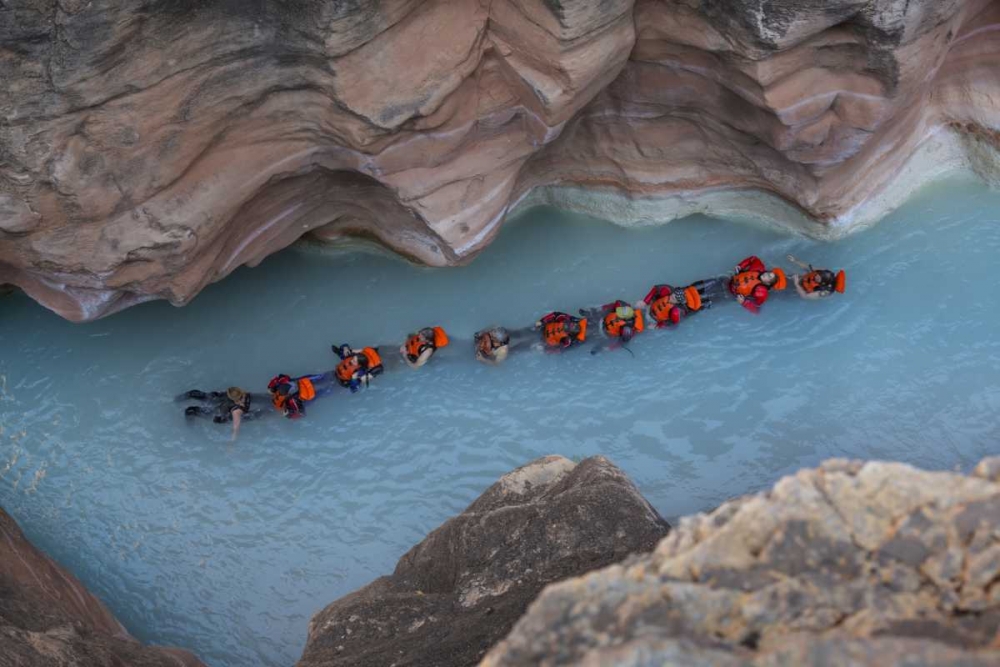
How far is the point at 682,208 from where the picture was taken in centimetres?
1065

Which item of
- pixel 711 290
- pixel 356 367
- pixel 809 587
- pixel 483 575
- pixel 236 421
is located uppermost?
pixel 356 367

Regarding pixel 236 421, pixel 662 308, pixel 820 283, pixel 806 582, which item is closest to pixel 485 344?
pixel 662 308

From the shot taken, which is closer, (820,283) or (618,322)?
(820,283)

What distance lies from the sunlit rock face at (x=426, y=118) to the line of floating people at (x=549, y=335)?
3.11 ft

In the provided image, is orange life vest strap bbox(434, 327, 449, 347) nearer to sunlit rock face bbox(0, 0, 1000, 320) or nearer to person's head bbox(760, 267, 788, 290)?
sunlit rock face bbox(0, 0, 1000, 320)

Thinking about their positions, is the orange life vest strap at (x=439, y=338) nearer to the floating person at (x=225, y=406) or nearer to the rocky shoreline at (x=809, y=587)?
the floating person at (x=225, y=406)

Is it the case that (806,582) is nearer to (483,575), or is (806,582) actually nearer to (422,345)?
(483,575)

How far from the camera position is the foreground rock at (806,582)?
9.16 ft

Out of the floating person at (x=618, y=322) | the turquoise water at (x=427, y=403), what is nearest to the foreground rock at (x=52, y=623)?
the turquoise water at (x=427, y=403)

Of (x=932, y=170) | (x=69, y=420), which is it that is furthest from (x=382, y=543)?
(x=932, y=170)

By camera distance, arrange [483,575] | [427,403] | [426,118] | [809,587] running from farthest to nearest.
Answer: [427,403]
[426,118]
[483,575]
[809,587]

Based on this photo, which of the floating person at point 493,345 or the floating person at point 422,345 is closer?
the floating person at point 493,345

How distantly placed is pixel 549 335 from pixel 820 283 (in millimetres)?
3054

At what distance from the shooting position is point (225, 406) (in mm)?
9742
